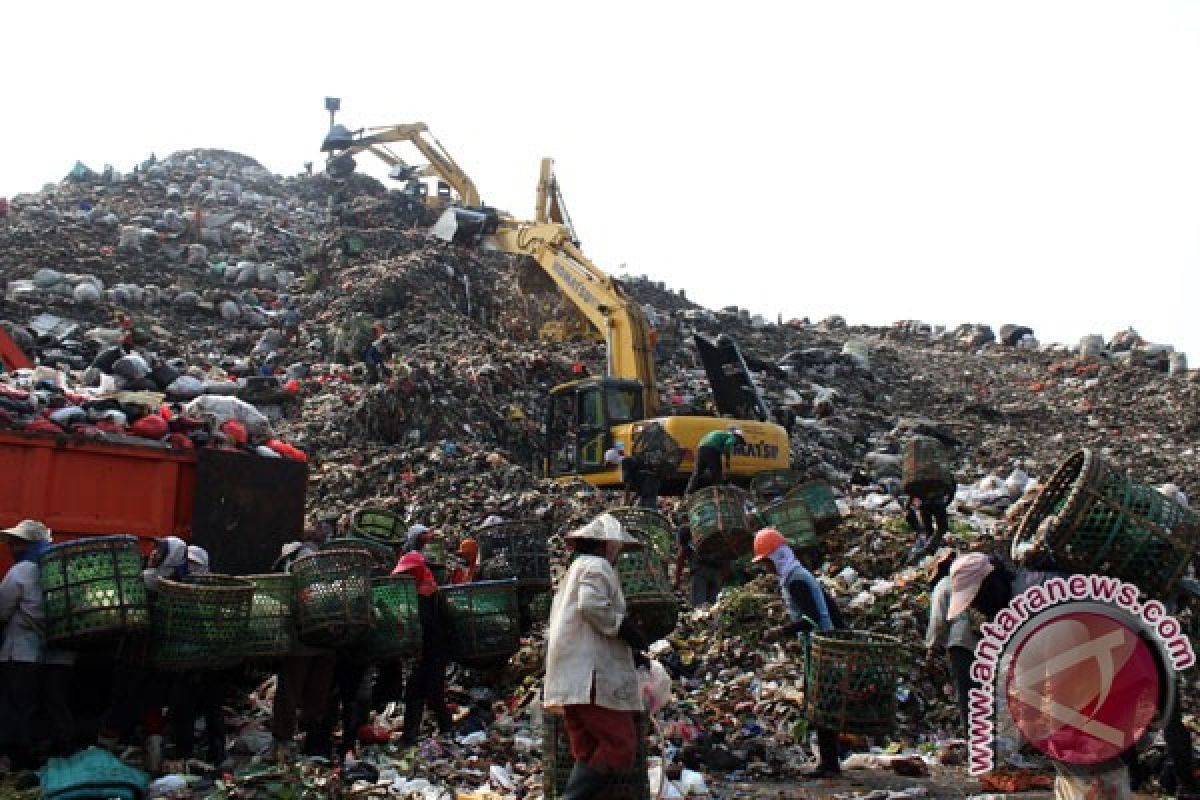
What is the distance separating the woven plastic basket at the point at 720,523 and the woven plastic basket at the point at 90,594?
4424 mm

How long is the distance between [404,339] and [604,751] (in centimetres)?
1378

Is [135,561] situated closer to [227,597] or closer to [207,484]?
[227,597]

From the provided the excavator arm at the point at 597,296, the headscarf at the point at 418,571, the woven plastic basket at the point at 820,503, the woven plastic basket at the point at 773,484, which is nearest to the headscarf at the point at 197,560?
the headscarf at the point at 418,571

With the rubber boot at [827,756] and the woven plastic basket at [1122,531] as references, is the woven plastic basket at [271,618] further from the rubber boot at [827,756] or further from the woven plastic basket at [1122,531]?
the woven plastic basket at [1122,531]

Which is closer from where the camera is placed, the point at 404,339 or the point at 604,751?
the point at 604,751

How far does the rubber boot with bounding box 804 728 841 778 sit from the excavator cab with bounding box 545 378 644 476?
22.1 feet

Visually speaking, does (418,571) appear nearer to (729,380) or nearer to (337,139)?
(729,380)

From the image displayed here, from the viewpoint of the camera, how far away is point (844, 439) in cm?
1755

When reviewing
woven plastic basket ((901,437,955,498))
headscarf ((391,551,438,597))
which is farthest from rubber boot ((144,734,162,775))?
woven plastic basket ((901,437,955,498))

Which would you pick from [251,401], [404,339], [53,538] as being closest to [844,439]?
[404,339]

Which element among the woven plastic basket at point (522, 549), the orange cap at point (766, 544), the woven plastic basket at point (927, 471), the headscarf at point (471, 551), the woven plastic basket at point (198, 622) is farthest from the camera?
the woven plastic basket at point (927, 471)
